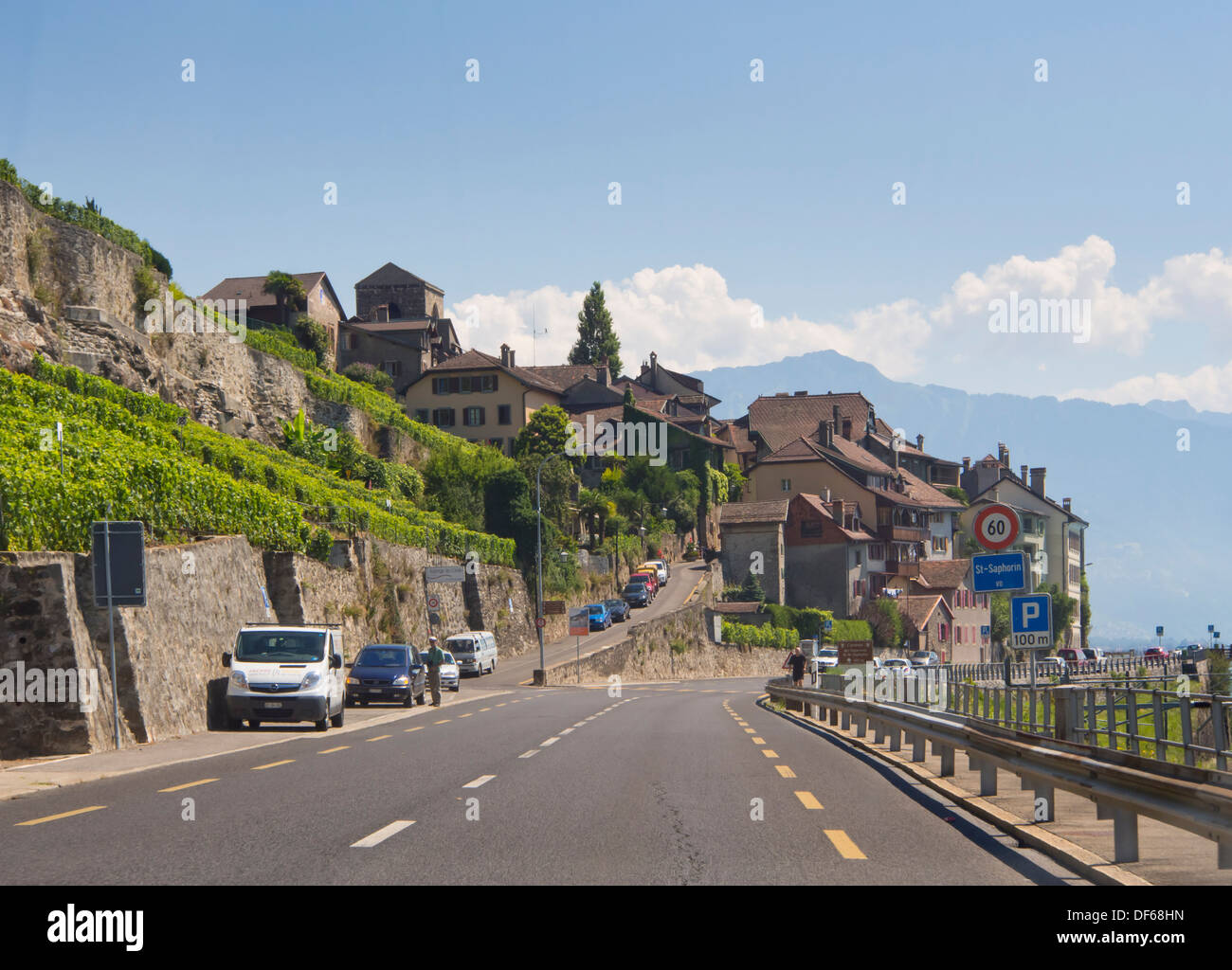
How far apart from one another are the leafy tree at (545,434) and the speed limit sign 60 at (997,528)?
80868 millimetres

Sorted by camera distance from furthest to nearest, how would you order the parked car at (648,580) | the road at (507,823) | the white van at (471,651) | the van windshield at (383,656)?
the parked car at (648,580)
the white van at (471,651)
the van windshield at (383,656)
the road at (507,823)

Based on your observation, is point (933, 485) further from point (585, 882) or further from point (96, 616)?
point (585, 882)

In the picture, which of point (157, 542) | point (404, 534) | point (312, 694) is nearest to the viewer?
point (312, 694)

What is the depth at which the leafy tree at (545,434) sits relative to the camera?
9694 centimetres

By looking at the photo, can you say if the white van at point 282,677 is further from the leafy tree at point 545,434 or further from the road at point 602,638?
the leafy tree at point 545,434

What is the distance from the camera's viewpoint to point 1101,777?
29.0 ft

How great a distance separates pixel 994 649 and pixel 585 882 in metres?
109

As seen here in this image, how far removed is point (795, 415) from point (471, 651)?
73540 millimetres

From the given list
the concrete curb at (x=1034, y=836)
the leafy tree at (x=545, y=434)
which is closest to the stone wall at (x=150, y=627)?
the concrete curb at (x=1034, y=836)

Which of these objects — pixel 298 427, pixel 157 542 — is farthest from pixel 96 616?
pixel 298 427

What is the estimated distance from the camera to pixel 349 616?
46562mm

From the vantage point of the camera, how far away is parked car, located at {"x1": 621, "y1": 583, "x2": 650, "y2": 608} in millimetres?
86312

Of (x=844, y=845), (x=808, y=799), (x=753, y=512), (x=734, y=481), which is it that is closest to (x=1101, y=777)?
(x=844, y=845)

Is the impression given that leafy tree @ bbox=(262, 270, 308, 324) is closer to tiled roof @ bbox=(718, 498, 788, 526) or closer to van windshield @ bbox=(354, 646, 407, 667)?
tiled roof @ bbox=(718, 498, 788, 526)
